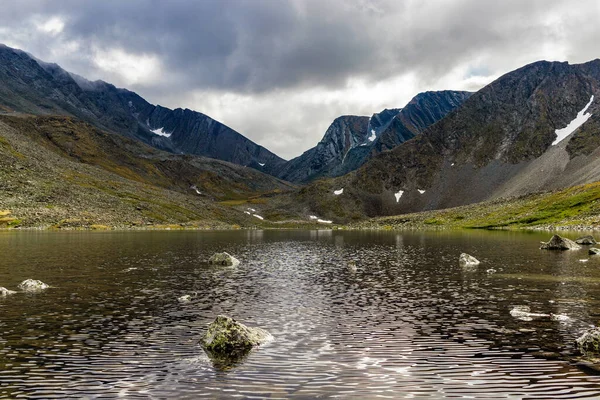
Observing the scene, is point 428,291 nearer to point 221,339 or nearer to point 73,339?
point 221,339

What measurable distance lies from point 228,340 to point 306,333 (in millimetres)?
5609

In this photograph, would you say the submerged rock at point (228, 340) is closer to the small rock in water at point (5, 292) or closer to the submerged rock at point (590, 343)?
the submerged rock at point (590, 343)

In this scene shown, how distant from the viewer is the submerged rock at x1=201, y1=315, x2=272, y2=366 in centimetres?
2392

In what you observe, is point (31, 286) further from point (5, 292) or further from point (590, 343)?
point (590, 343)

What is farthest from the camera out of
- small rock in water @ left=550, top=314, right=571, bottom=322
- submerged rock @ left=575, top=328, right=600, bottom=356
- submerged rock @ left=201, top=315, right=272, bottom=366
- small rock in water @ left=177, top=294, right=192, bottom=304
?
small rock in water @ left=177, top=294, right=192, bottom=304

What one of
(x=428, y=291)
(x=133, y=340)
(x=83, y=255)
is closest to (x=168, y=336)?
(x=133, y=340)

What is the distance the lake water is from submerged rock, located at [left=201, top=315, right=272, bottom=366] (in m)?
0.88

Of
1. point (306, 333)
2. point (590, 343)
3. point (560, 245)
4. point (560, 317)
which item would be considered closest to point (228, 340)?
point (306, 333)

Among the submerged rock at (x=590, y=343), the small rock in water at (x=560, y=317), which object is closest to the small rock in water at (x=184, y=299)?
the small rock in water at (x=560, y=317)

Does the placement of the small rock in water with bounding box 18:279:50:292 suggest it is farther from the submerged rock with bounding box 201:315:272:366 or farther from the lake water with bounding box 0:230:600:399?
the submerged rock with bounding box 201:315:272:366

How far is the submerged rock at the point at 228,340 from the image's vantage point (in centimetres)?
2392

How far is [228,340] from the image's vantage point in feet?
81.1

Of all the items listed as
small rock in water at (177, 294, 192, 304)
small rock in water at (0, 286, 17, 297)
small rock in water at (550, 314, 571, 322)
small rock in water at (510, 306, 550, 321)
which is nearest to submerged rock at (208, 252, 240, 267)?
small rock in water at (177, 294, 192, 304)

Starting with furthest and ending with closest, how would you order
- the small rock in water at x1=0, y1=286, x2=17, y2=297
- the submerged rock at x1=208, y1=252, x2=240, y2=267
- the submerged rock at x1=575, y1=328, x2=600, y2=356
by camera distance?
the submerged rock at x1=208, y1=252, x2=240, y2=267
the small rock in water at x1=0, y1=286, x2=17, y2=297
the submerged rock at x1=575, y1=328, x2=600, y2=356
